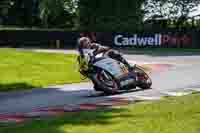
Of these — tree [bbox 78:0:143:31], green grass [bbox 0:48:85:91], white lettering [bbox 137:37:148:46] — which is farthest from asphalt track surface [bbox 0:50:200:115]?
tree [bbox 78:0:143:31]

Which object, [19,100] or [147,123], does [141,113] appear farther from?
[19,100]

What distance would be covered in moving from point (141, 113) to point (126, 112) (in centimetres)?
43

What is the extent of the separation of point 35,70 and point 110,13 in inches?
1255

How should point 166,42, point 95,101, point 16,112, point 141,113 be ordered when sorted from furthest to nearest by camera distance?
point 166,42 → point 95,101 → point 16,112 → point 141,113

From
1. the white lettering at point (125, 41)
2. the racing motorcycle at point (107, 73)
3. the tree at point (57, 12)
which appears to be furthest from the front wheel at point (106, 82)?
the tree at point (57, 12)

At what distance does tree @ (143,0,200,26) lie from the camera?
201 feet

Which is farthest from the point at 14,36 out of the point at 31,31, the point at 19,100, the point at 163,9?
the point at 19,100

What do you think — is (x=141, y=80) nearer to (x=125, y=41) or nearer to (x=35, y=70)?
(x=35, y=70)

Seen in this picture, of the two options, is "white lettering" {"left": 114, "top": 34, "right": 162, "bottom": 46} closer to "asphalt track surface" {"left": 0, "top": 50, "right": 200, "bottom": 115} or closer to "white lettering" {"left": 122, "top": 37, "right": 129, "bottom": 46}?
"white lettering" {"left": 122, "top": 37, "right": 129, "bottom": 46}

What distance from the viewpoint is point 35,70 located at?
2577cm

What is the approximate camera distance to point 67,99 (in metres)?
15.9

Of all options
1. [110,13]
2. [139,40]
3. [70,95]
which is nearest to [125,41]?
[139,40]

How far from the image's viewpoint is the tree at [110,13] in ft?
183

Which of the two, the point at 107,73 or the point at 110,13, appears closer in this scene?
the point at 107,73
